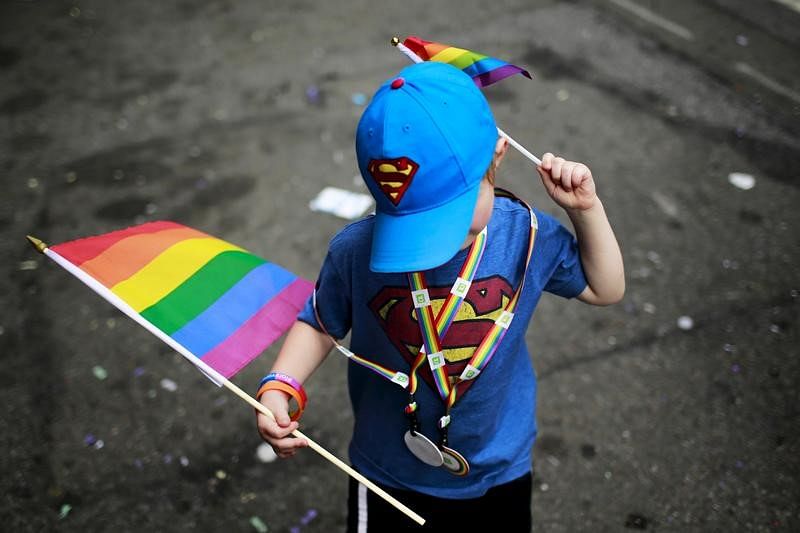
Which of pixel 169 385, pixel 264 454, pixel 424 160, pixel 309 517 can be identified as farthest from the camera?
pixel 169 385

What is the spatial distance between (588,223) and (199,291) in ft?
3.61

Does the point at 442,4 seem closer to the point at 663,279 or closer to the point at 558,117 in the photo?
the point at 558,117

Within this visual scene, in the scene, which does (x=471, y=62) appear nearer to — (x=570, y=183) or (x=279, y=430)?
(x=570, y=183)

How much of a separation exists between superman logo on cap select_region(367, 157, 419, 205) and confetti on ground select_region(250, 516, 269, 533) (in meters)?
1.99

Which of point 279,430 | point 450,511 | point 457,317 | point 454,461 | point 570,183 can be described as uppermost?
point 570,183

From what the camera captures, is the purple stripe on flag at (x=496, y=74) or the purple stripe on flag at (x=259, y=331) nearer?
the purple stripe on flag at (x=496, y=74)

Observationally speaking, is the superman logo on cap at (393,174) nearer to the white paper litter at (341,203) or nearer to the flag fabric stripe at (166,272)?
the flag fabric stripe at (166,272)

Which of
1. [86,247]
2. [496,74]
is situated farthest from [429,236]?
[86,247]

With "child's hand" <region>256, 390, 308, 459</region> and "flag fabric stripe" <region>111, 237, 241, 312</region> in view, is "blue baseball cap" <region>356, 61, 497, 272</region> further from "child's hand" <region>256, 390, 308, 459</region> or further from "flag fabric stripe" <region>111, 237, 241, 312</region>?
"flag fabric stripe" <region>111, 237, 241, 312</region>

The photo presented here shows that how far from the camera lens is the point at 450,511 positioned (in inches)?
80.7

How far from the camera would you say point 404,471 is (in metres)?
2.02

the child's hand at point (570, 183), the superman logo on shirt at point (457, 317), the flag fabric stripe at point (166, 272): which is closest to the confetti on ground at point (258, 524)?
the flag fabric stripe at point (166, 272)

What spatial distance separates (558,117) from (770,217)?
1567mm

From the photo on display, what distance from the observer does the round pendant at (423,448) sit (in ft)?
6.23
